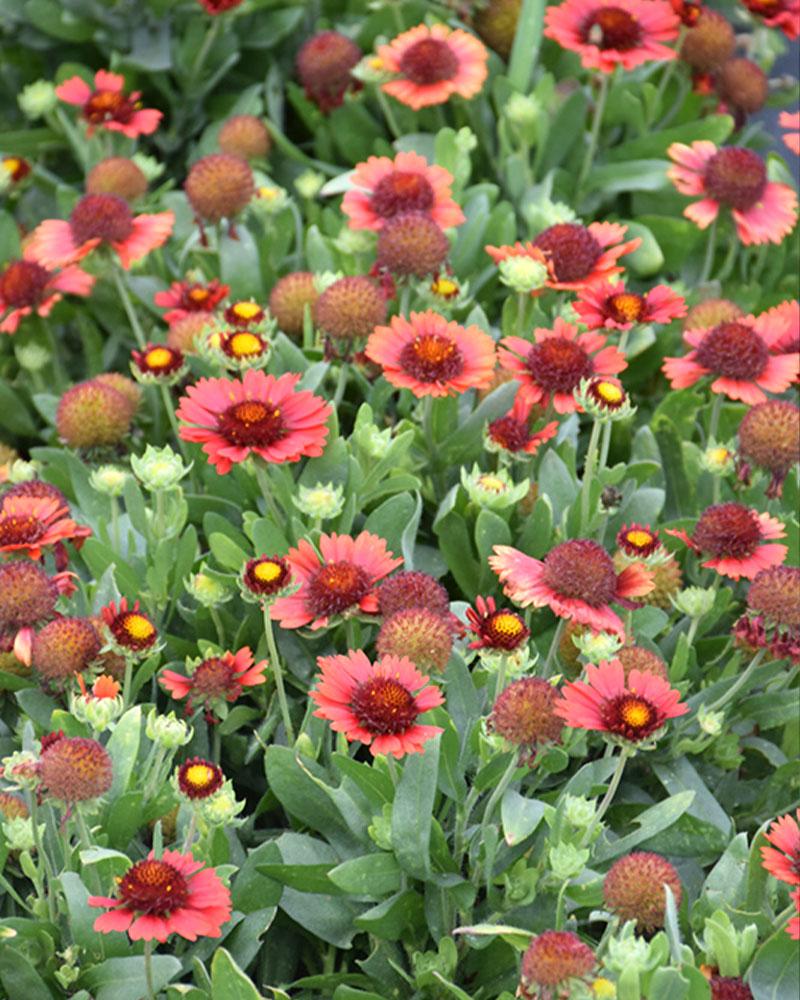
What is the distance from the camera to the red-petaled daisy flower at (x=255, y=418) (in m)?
1.67

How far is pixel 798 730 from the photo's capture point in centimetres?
188

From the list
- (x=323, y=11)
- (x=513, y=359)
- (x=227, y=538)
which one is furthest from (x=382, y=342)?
(x=323, y=11)

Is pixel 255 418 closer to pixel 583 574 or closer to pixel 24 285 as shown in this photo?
pixel 583 574

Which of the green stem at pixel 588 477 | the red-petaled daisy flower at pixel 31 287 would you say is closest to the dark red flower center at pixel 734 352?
the green stem at pixel 588 477

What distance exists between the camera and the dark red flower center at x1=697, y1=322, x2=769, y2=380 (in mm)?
1933

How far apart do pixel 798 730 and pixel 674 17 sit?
1217mm

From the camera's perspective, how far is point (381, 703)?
1.39m

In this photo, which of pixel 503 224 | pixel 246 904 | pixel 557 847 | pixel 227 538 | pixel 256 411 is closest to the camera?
pixel 557 847

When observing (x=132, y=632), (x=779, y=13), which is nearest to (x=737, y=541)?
(x=132, y=632)

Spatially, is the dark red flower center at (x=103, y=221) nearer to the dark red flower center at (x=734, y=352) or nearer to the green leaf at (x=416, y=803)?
the dark red flower center at (x=734, y=352)

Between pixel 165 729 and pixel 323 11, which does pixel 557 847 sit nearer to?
pixel 165 729

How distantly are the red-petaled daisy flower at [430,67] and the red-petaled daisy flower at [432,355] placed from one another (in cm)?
75

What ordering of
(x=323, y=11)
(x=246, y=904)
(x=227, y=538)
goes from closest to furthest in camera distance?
(x=246, y=904)
(x=227, y=538)
(x=323, y=11)

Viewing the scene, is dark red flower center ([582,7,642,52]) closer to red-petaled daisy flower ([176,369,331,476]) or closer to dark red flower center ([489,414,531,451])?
dark red flower center ([489,414,531,451])
